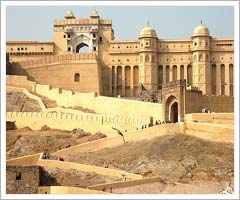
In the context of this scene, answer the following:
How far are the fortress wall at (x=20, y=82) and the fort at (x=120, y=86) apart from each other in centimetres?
7

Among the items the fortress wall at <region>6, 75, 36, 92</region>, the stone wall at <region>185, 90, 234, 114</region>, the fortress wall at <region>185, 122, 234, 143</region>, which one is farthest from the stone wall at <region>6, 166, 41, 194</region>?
the fortress wall at <region>6, 75, 36, 92</region>

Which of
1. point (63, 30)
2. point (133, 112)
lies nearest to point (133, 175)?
point (133, 112)

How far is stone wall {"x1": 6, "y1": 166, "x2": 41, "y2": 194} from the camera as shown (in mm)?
27234

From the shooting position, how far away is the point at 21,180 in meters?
27.4

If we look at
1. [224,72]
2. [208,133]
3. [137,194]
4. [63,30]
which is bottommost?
[137,194]

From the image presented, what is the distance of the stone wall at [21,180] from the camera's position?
27.2m

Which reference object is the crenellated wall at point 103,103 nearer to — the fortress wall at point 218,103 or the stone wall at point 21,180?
the fortress wall at point 218,103

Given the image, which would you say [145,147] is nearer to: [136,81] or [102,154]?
[102,154]

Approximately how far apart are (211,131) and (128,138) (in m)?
4.52

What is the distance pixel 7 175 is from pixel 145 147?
765cm

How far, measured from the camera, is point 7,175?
1079 inches

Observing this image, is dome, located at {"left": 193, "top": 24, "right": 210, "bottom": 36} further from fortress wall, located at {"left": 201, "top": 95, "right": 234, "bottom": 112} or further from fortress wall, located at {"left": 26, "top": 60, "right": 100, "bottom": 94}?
fortress wall, located at {"left": 201, "top": 95, "right": 234, "bottom": 112}

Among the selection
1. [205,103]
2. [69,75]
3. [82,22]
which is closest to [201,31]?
[82,22]

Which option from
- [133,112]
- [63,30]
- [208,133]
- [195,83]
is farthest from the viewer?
[63,30]
